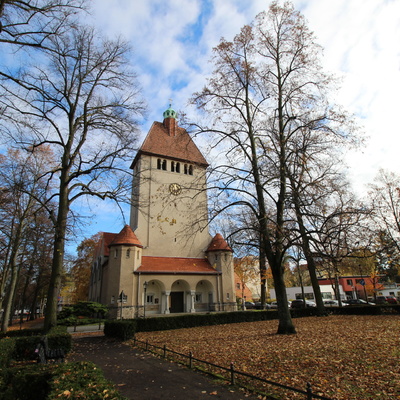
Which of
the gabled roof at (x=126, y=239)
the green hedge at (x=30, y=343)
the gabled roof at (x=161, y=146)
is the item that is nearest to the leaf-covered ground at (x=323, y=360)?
the green hedge at (x=30, y=343)

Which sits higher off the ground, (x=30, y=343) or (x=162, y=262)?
(x=162, y=262)

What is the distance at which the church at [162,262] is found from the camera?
28578 mm

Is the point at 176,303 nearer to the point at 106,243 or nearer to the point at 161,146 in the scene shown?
the point at 106,243

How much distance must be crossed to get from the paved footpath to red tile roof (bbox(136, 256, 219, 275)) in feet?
60.2

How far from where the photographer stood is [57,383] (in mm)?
4859

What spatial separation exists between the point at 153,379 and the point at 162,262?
24.3 m

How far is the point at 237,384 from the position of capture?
663 cm

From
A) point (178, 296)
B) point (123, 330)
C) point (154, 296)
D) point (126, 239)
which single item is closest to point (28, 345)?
point (123, 330)

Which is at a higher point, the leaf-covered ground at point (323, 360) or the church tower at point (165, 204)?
the church tower at point (165, 204)

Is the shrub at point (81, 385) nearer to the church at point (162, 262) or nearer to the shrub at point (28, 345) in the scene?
the shrub at point (28, 345)

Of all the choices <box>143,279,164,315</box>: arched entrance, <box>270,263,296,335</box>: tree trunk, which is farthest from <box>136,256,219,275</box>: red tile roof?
<box>270,263,296,335</box>: tree trunk

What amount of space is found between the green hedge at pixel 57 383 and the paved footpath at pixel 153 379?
1.49m

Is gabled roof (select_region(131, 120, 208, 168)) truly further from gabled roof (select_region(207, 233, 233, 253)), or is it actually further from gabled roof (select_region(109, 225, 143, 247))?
gabled roof (select_region(207, 233, 233, 253))

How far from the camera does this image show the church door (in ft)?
105
